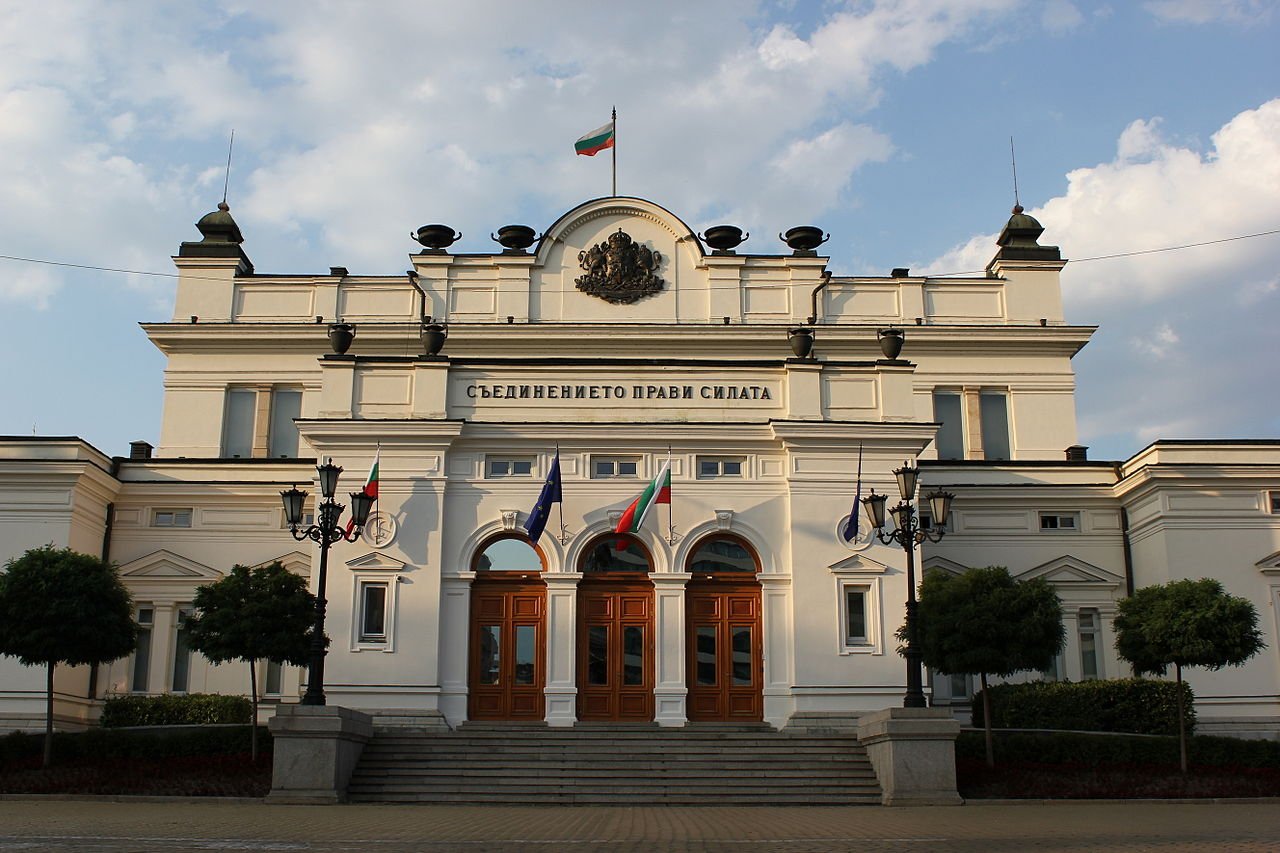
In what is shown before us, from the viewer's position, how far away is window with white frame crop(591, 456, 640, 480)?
91.2 ft

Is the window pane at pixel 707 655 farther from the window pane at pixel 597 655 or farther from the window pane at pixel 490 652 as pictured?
the window pane at pixel 490 652

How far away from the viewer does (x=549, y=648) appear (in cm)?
2677

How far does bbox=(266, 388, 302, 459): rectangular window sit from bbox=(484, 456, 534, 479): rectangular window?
11.3 metres

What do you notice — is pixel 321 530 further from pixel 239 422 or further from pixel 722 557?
pixel 239 422

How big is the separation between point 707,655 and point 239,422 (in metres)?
17.8

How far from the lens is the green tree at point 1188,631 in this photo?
24469 millimetres

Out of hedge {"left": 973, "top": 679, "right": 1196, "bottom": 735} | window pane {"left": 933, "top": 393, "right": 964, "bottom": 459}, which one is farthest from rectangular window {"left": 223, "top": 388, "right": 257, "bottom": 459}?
hedge {"left": 973, "top": 679, "right": 1196, "bottom": 735}

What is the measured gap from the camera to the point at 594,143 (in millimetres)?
38625

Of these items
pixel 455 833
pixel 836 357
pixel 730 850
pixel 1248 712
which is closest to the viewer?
pixel 730 850

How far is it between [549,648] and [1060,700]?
11.1 metres

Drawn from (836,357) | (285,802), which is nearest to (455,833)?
(285,802)

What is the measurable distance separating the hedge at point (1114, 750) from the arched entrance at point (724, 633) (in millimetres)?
4562

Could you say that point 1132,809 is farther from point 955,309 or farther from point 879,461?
point 955,309

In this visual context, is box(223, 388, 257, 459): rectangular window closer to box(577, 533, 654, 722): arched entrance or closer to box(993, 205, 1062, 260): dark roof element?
box(577, 533, 654, 722): arched entrance
